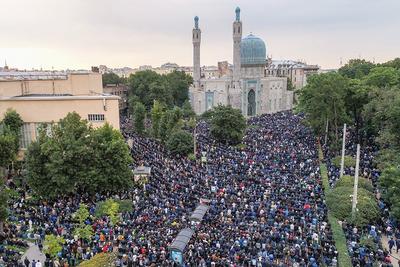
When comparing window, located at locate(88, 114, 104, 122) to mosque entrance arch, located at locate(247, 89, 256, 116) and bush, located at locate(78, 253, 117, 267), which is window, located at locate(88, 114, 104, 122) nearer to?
bush, located at locate(78, 253, 117, 267)

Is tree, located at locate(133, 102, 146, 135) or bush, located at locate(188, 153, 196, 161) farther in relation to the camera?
tree, located at locate(133, 102, 146, 135)

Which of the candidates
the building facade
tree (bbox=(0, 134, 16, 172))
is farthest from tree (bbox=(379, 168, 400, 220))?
the building facade

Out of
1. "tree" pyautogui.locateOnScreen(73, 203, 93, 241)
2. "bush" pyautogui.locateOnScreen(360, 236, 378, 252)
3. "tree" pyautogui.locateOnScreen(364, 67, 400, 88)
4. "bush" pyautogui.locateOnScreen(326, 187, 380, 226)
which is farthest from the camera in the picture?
"tree" pyautogui.locateOnScreen(364, 67, 400, 88)

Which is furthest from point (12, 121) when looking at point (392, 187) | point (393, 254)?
point (393, 254)

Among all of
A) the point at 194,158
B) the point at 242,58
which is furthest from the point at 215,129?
the point at 242,58

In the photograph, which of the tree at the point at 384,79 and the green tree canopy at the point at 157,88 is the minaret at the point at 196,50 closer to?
the green tree canopy at the point at 157,88
